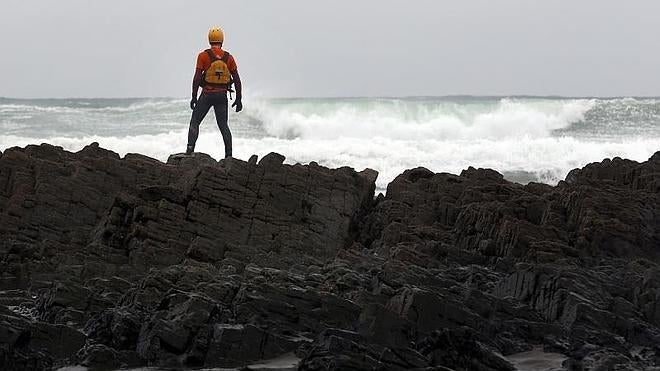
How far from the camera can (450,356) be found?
8.27m

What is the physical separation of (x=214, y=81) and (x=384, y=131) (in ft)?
98.8

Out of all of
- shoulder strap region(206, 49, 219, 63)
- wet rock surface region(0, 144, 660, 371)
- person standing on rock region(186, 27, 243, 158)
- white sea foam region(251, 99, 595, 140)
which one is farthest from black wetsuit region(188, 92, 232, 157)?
white sea foam region(251, 99, 595, 140)

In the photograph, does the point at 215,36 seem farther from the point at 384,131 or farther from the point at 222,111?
A: the point at 384,131

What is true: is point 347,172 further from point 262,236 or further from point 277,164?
point 262,236

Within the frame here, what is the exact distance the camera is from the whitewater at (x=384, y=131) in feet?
118

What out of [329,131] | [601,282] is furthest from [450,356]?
[329,131]

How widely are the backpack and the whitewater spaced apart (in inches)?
600

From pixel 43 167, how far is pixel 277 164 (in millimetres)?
2828

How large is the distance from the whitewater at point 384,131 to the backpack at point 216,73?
15.2 m

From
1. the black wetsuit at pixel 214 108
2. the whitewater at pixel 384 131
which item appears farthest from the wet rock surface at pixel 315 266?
the whitewater at pixel 384 131

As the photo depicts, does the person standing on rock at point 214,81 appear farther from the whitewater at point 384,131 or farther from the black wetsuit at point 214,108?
the whitewater at point 384,131

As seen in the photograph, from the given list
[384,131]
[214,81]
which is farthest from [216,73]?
[384,131]

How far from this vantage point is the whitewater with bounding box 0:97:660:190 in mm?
36000

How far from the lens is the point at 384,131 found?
154 ft
